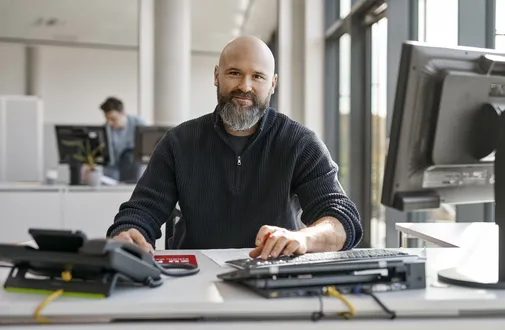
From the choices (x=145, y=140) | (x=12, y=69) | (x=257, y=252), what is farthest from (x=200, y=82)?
(x=257, y=252)

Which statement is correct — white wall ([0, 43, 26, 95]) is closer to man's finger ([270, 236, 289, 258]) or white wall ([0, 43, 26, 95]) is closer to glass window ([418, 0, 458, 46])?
glass window ([418, 0, 458, 46])

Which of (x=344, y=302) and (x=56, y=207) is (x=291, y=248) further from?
(x=56, y=207)

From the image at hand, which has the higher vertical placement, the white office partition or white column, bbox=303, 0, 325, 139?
white column, bbox=303, 0, 325, 139

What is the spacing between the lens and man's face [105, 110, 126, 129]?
5.12 metres

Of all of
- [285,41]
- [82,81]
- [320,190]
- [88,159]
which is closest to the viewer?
[320,190]

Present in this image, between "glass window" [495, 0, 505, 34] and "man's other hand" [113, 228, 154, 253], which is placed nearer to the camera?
"man's other hand" [113, 228, 154, 253]

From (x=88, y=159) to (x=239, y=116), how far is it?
2.88 meters

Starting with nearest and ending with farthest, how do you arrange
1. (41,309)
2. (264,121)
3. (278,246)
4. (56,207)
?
(41,309) → (278,246) → (264,121) → (56,207)

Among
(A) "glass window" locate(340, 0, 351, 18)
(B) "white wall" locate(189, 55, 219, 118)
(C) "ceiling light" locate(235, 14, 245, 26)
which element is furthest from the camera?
(B) "white wall" locate(189, 55, 219, 118)

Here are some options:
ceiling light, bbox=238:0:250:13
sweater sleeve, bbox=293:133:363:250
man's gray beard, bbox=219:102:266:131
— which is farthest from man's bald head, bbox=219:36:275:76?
ceiling light, bbox=238:0:250:13

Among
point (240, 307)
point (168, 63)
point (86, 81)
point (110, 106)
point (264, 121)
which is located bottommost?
point (240, 307)

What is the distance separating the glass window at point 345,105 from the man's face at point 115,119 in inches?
79.9

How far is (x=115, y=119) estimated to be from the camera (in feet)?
16.8

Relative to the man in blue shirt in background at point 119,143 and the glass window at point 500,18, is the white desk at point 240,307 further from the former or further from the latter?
the man in blue shirt in background at point 119,143
